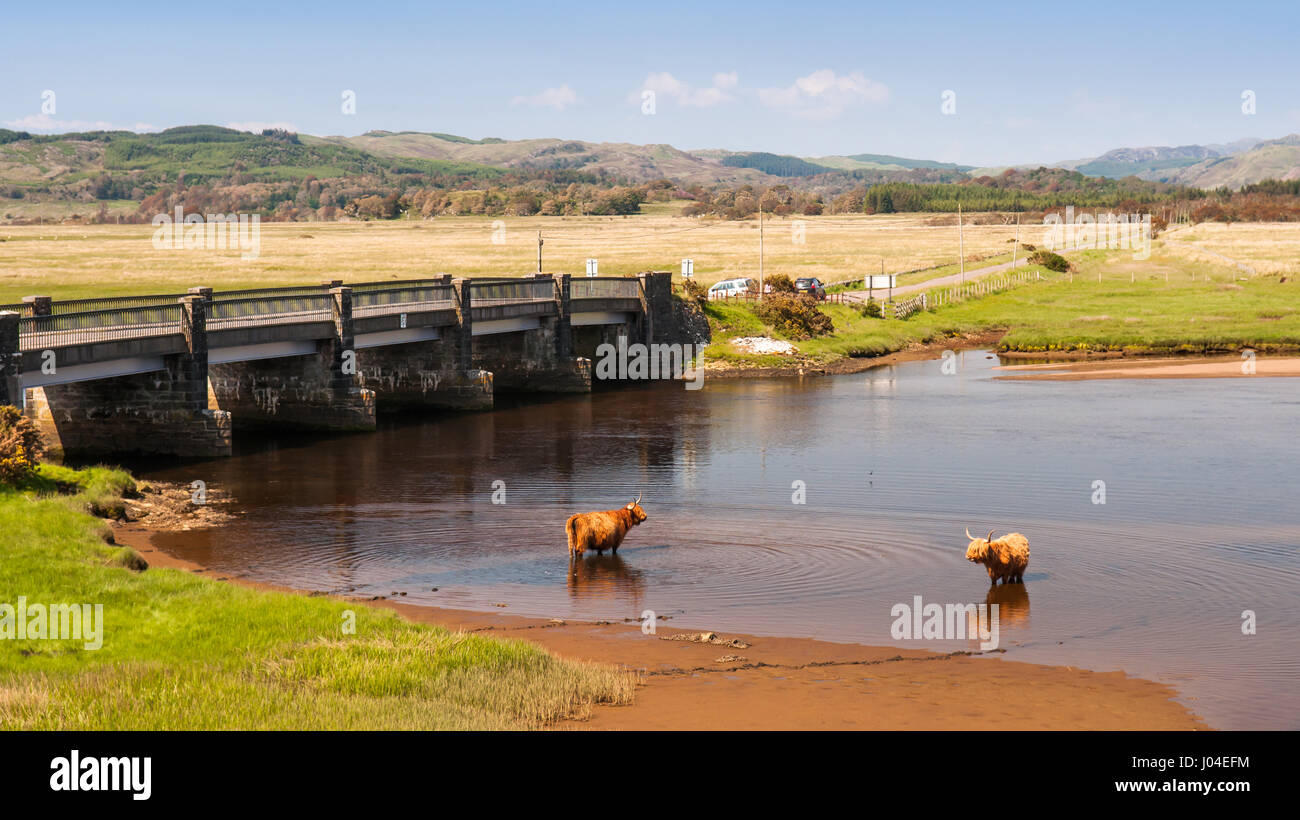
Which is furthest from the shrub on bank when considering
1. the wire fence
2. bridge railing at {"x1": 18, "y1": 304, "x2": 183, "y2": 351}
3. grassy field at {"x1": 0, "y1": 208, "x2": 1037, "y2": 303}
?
bridge railing at {"x1": 18, "y1": 304, "x2": 183, "y2": 351}

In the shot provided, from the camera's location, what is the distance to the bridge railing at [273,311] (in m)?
42.4

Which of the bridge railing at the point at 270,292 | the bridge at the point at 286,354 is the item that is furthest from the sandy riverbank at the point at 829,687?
the bridge railing at the point at 270,292

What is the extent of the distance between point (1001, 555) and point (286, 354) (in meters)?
28.6

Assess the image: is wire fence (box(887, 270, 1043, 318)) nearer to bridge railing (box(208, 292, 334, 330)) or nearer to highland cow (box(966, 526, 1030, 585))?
bridge railing (box(208, 292, 334, 330))

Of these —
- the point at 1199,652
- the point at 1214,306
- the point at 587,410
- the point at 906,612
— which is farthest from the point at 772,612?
the point at 1214,306

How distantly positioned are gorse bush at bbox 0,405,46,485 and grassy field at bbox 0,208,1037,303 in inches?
2115

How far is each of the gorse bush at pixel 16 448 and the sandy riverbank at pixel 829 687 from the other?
1271 centimetres

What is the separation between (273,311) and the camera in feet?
150

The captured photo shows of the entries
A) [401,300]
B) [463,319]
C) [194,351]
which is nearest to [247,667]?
[194,351]

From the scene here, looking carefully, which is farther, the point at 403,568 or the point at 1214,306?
the point at 1214,306

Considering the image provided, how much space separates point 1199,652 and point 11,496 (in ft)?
78.0

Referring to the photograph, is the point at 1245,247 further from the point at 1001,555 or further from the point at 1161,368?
the point at 1001,555
